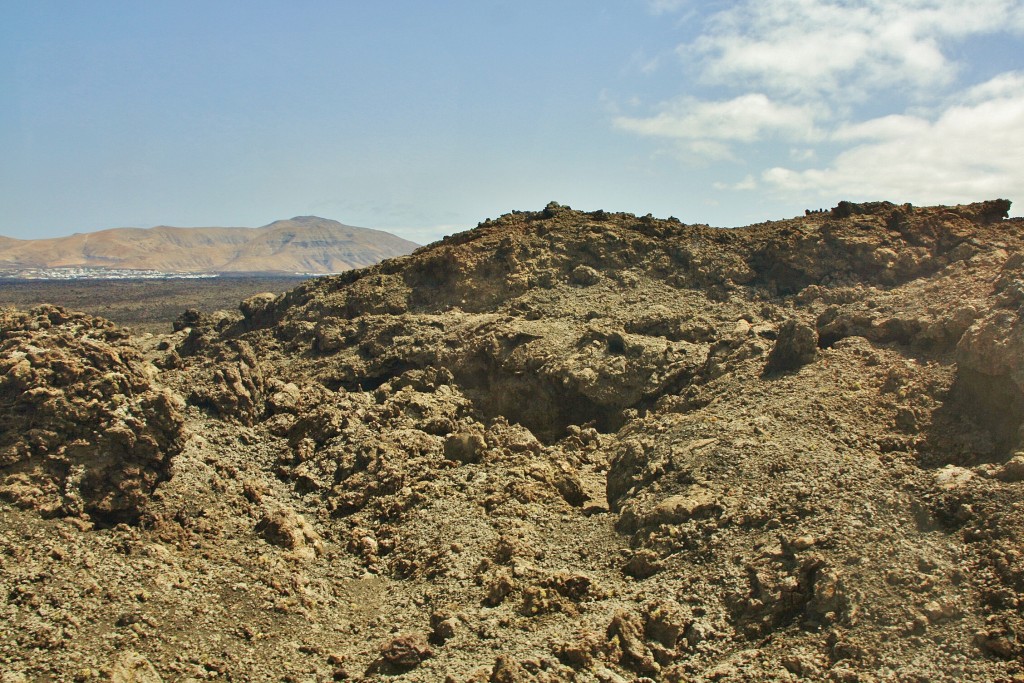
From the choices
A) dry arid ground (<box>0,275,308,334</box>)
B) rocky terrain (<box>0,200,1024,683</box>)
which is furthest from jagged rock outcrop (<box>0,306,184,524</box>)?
dry arid ground (<box>0,275,308,334</box>)

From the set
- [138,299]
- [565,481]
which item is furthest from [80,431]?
[138,299]

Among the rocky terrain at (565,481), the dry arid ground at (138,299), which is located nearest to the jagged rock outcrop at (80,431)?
the rocky terrain at (565,481)

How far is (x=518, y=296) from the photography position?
1847cm

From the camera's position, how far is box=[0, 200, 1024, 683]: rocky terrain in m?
8.70

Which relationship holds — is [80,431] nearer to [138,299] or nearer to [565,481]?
[565,481]

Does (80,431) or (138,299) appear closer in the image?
(80,431)

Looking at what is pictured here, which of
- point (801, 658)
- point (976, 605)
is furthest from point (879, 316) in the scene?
point (801, 658)

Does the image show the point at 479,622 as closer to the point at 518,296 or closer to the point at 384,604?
the point at 384,604

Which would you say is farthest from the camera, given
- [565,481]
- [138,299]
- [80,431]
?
[138,299]

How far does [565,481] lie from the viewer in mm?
12633

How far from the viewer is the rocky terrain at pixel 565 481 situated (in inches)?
343

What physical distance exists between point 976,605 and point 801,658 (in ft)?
6.15

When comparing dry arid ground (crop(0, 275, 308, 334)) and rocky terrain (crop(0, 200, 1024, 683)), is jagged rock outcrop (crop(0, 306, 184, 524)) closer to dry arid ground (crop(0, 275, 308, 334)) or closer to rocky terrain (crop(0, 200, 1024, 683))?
rocky terrain (crop(0, 200, 1024, 683))

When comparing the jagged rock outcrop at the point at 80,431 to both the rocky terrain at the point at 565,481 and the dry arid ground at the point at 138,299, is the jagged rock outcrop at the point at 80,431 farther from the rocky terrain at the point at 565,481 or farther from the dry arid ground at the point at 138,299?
the dry arid ground at the point at 138,299
